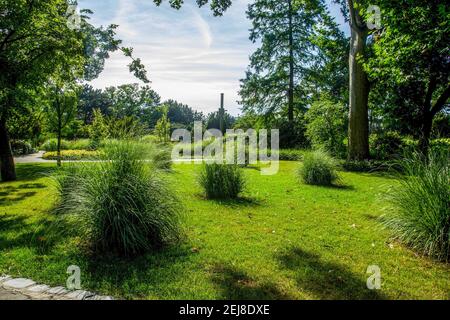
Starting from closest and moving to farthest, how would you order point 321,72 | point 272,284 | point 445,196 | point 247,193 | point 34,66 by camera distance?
point 272,284 < point 445,196 < point 247,193 < point 34,66 < point 321,72

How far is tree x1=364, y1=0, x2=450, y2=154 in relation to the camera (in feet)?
21.4

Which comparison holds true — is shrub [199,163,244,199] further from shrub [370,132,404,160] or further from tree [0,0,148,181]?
shrub [370,132,404,160]

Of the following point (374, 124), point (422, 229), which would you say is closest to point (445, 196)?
point (422, 229)

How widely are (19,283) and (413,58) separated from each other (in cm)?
1062

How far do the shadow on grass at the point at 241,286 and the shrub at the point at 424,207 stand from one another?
226cm

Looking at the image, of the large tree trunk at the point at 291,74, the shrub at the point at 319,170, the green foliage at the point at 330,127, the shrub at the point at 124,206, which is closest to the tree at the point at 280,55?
the large tree trunk at the point at 291,74

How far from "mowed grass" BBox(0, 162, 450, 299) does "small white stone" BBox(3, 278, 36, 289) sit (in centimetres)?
8

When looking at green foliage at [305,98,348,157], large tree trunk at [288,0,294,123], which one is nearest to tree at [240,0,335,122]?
large tree trunk at [288,0,294,123]

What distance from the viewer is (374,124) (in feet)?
64.5

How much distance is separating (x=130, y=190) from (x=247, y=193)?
4.37 m

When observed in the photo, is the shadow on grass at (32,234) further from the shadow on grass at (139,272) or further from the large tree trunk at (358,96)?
the large tree trunk at (358,96)
